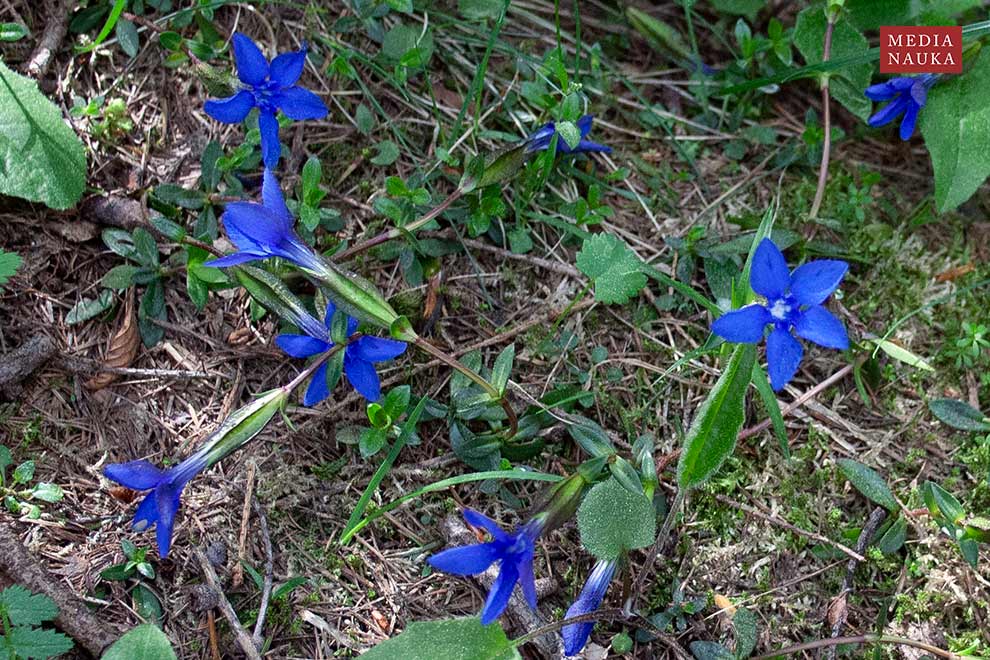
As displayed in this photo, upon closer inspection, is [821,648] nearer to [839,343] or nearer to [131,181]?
[839,343]

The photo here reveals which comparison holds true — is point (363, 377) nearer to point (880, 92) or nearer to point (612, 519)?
point (612, 519)

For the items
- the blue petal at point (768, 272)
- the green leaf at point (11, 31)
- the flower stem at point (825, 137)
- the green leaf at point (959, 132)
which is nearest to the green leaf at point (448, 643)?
the blue petal at point (768, 272)

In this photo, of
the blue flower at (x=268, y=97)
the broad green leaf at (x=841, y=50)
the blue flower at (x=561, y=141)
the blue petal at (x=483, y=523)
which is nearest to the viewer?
the blue petal at (x=483, y=523)

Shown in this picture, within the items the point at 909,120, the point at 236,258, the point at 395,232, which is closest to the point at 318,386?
the point at 236,258

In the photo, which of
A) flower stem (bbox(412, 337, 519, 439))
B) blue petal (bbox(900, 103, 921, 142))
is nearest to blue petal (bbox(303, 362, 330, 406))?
flower stem (bbox(412, 337, 519, 439))

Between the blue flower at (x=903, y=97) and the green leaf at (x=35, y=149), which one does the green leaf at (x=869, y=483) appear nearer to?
the blue flower at (x=903, y=97)
